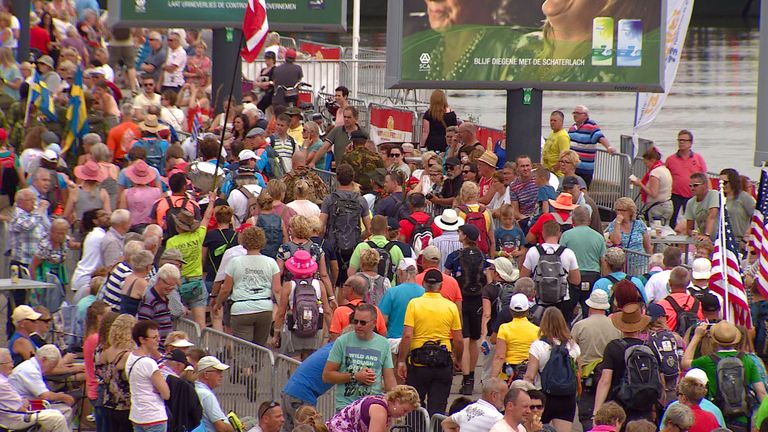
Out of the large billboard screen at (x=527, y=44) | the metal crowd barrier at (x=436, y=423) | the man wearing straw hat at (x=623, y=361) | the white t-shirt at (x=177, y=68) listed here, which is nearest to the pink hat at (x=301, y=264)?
the metal crowd barrier at (x=436, y=423)

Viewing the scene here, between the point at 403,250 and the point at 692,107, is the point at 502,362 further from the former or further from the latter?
the point at 692,107

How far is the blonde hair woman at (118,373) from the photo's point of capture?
10.9 metres

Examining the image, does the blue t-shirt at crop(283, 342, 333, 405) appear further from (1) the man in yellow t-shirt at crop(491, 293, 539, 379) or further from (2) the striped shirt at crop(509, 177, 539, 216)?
(2) the striped shirt at crop(509, 177, 539, 216)

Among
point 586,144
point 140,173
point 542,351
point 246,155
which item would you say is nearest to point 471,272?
point 542,351

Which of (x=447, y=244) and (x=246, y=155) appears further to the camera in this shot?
(x=246, y=155)

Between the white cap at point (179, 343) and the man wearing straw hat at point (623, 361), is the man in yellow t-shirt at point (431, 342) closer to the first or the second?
the man wearing straw hat at point (623, 361)

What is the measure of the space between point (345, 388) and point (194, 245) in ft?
10.2

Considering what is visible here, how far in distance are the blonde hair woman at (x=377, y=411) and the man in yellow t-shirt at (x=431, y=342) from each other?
4.49 ft

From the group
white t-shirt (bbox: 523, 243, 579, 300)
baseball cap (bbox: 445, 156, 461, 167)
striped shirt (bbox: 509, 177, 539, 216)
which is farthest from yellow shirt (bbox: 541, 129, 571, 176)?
white t-shirt (bbox: 523, 243, 579, 300)

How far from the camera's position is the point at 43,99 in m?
19.0

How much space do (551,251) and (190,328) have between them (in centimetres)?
329

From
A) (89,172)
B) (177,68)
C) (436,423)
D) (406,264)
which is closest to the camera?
(436,423)

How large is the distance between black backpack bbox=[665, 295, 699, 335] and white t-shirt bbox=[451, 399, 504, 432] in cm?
280

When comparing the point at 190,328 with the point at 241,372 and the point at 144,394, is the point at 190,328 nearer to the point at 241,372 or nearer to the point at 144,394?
the point at 241,372
